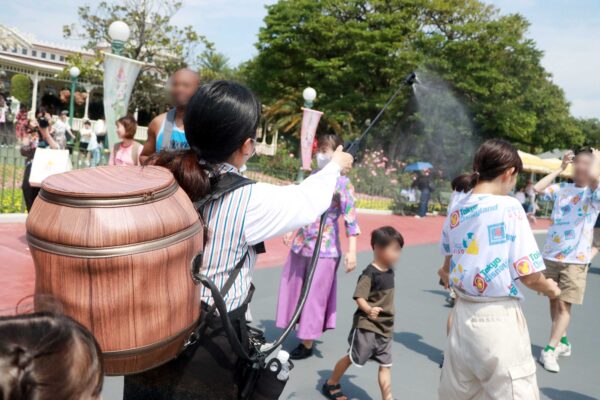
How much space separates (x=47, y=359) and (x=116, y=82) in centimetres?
722

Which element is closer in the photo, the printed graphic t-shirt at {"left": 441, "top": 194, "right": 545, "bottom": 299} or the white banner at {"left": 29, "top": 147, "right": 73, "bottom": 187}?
the printed graphic t-shirt at {"left": 441, "top": 194, "right": 545, "bottom": 299}

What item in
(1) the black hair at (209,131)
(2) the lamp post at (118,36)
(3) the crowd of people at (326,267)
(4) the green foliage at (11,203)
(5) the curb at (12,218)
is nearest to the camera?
(3) the crowd of people at (326,267)

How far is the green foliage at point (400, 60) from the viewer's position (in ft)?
88.8

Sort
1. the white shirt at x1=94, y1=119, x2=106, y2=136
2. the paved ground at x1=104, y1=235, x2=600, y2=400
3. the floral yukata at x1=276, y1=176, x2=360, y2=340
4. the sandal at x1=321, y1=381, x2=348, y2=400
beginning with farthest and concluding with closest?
the white shirt at x1=94, y1=119, x2=106, y2=136, the floral yukata at x1=276, y1=176, x2=360, y2=340, the paved ground at x1=104, y1=235, x2=600, y2=400, the sandal at x1=321, y1=381, x2=348, y2=400

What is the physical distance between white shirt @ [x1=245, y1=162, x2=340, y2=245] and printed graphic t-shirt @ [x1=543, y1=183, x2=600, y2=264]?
3.69 m

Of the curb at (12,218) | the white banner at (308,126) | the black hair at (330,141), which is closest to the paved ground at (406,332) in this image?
the curb at (12,218)

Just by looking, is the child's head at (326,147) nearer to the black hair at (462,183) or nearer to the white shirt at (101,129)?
the black hair at (462,183)

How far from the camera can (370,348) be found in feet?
11.4

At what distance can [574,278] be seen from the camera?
4645 millimetres

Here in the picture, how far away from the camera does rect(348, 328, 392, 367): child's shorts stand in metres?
3.46

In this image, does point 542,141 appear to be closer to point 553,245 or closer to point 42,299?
point 553,245

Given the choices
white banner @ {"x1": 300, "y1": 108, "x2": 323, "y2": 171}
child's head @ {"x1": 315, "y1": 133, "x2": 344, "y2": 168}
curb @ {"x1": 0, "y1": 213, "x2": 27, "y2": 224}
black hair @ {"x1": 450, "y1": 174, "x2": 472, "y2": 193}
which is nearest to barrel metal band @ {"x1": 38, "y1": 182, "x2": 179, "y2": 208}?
child's head @ {"x1": 315, "y1": 133, "x2": 344, "y2": 168}

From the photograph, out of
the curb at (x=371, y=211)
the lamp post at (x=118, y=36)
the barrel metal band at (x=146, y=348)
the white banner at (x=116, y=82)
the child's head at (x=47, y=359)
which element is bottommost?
the curb at (x=371, y=211)

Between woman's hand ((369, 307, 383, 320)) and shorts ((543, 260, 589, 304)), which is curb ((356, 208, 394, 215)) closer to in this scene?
shorts ((543, 260, 589, 304))
